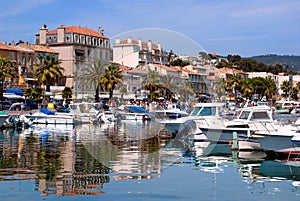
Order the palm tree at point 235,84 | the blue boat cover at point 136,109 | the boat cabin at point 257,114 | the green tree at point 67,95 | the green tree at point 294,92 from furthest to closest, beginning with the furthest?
the green tree at point 294,92 < the palm tree at point 235,84 < the green tree at point 67,95 < the blue boat cover at point 136,109 < the boat cabin at point 257,114

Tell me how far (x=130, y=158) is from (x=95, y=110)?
119 feet

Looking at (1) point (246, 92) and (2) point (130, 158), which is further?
(1) point (246, 92)

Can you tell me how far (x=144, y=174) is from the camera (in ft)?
68.9

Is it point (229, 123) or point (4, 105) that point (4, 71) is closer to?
point (4, 105)

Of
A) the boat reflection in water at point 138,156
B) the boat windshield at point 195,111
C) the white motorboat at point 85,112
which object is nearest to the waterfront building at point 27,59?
the white motorboat at point 85,112

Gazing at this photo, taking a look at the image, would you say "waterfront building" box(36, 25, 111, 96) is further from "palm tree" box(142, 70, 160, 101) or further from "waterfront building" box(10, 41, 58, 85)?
"palm tree" box(142, 70, 160, 101)

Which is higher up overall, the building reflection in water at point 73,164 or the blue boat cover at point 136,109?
the blue boat cover at point 136,109

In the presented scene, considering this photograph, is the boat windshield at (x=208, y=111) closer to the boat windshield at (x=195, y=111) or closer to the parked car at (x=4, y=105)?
the boat windshield at (x=195, y=111)

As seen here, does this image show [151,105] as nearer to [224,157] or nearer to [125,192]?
[224,157]

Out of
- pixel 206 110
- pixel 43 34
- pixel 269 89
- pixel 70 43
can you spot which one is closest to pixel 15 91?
pixel 70 43

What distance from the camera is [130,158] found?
83.0 ft

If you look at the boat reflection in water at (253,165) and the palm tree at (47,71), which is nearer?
the boat reflection in water at (253,165)

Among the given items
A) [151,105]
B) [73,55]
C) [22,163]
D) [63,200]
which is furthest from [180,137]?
[73,55]

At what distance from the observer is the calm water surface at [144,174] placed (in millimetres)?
17734
